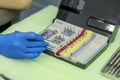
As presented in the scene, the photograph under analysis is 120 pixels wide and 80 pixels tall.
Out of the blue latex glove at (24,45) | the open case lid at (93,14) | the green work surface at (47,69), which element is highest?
the open case lid at (93,14)

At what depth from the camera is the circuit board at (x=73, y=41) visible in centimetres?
94

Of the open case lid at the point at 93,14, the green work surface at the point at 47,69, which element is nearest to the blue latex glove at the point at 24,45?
the green work surface at the point at 47,69

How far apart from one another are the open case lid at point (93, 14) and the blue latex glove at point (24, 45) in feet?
0.68

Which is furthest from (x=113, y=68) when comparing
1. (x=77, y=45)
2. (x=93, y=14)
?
(x=93, y=14)

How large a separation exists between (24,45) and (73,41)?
0.19 metres

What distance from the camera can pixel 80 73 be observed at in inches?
35.8

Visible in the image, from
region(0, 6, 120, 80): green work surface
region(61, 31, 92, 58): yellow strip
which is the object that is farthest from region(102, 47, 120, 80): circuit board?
region(61, 31, 92, 58): yellow strip

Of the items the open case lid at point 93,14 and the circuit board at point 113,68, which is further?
the open case lid at point 93,14

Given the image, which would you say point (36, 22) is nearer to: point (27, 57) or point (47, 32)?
point (47, 32)

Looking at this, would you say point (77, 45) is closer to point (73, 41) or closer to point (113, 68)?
point (73, 41)

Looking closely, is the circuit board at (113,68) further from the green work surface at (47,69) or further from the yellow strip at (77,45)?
the yellow strip at (77,45)

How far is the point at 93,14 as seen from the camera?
1.08 meters

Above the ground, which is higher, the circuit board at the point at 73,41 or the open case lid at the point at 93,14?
the open case lid at the point at 93,14

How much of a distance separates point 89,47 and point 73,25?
5.5 inches
